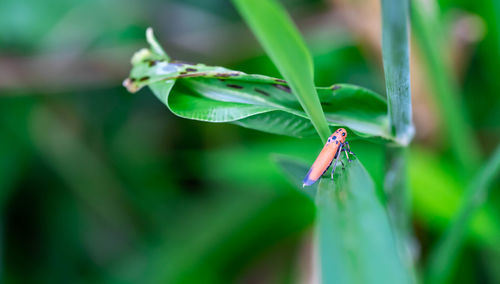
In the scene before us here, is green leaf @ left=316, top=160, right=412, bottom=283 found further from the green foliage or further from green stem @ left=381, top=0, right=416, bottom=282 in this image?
green stem @ left=381, top=0, right=416, bottom=282

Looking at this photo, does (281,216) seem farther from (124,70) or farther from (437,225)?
(124,70)

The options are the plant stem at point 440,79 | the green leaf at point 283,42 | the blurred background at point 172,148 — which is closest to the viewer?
the green leaf at point 283,42

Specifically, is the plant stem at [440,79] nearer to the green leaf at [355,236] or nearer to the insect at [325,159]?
the insect at [325,159]

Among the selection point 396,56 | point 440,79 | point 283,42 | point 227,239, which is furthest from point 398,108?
point 227,239

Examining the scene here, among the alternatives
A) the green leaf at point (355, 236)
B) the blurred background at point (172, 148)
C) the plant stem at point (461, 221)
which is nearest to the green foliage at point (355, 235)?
the green leaf at point (355, 236)

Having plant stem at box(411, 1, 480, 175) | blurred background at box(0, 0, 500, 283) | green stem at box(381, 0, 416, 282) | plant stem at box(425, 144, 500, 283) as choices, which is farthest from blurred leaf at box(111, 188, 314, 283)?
green stem at box(381, 0, 416, 282)

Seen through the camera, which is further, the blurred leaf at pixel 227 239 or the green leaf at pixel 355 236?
the blurred leaf at pixel 227 239
